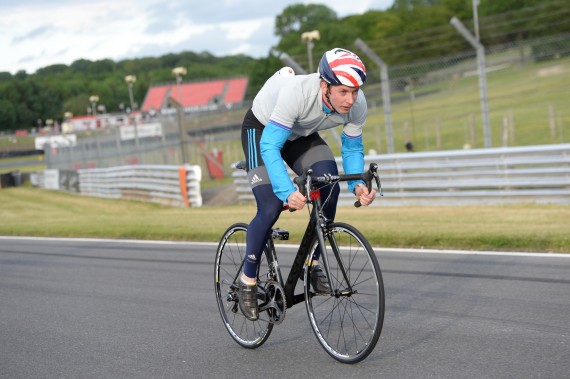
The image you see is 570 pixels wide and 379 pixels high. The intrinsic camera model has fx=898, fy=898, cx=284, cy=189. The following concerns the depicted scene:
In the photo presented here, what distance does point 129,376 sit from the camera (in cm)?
573

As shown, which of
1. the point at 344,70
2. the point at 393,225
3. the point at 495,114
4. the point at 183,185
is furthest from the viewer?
the point at 495,114

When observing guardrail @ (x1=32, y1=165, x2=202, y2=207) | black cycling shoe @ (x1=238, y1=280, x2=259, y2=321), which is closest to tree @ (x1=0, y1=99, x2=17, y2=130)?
guardrail @ (x1=32, y1=165, x2=202, y2=207)

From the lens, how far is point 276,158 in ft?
17.9

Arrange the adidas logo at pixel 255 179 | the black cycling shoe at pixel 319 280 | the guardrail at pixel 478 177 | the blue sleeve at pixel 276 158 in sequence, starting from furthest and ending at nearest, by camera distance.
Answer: the guardrail at pixel 478 177 → the adidas logo at pixel 255 179 → the black cycling shoe at pixel 319 280 → the blue sleeve at pixel 276 158

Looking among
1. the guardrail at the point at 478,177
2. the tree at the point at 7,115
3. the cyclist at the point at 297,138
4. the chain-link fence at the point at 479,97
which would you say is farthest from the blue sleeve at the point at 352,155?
the tree at the point at 7,115

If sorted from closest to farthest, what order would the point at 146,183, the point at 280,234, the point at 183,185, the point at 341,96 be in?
the point at 341,96, the point at 280,234, the point at 183,185, the point at 146,183

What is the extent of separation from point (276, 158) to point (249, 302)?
1145 mm

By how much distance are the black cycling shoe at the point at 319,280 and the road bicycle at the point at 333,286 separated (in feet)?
0.09

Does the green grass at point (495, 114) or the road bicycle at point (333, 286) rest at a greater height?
the green grass at point (495, 114)

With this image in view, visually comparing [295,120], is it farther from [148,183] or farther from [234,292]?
[148,183]

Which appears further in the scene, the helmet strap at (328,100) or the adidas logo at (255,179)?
the adidas logo at (255,179)

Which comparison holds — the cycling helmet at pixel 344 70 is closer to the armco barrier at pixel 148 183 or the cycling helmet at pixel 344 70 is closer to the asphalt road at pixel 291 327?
the asphalt road at pixel 291 327

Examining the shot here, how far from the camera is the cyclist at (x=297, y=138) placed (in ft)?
17.5

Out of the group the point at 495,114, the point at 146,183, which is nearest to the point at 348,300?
the point at 146,183
